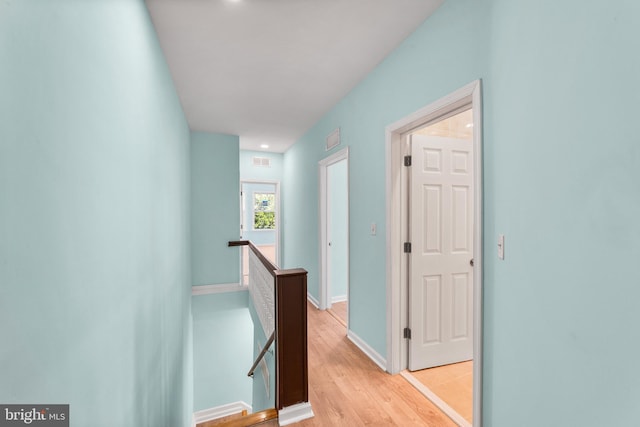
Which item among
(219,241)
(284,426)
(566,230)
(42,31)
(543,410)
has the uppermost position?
(42,31)

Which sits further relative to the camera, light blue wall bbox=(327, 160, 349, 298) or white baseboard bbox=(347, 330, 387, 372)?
light blue wall bbox=(327, 160, 349, 298)

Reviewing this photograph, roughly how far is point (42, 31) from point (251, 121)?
3406mm

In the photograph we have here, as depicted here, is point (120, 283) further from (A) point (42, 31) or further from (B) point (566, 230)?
(B) point (566, 230)

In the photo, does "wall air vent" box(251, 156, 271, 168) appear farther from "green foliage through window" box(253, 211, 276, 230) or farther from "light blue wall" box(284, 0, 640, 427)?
"light blue wall" box(284, 0, 640, 427)

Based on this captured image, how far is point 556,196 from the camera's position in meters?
1.10

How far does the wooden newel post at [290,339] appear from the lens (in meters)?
1.79

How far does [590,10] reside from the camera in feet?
3.14

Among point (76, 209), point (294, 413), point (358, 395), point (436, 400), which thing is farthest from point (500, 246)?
point (76, 209)

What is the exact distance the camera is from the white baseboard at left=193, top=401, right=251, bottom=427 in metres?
4.13

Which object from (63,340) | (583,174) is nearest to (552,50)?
(583,174)

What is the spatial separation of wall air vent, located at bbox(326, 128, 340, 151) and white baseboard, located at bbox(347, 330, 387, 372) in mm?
2194

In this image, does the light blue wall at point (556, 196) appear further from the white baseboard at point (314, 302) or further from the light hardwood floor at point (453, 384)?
the white baseboard at point (314, 302)

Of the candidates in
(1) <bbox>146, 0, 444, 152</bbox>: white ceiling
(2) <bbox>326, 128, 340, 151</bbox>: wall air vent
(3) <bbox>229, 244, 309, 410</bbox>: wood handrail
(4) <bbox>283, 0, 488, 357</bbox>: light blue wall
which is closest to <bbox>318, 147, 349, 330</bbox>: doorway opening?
(4) <bbox>283, 0, 488, 357</bbox>: light blue wall

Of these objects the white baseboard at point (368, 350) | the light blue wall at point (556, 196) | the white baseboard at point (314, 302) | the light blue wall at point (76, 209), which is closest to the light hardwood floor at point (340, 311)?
the white baseboard at point (314, 302)
